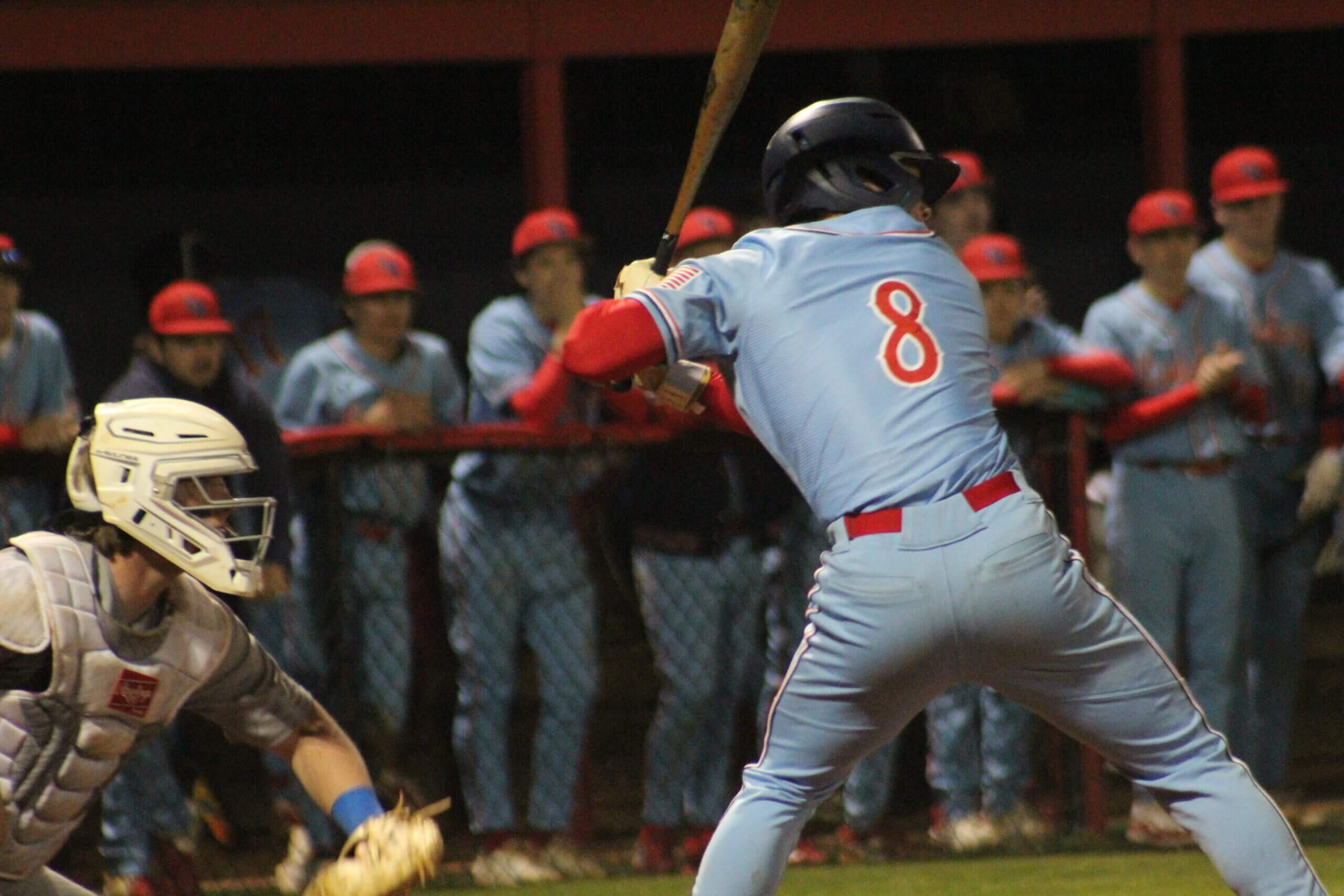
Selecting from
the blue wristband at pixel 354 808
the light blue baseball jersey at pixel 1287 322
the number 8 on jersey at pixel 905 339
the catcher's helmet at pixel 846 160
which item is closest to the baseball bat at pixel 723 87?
the catcher's helmet at pixel 846 160

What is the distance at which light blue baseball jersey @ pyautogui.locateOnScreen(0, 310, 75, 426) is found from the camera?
5539 millimetres

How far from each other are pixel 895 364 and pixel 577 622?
2.36 meters

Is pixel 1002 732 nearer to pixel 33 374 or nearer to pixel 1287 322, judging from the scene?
pixel 1287 322

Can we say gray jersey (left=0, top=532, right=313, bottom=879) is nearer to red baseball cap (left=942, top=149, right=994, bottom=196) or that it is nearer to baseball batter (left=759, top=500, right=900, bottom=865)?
baseball batter (left=759, top=500, right=900, bottom=865)

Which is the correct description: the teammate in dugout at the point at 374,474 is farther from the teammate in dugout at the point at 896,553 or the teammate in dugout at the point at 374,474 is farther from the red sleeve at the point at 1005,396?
the teammate in dugout at the point at 896,553

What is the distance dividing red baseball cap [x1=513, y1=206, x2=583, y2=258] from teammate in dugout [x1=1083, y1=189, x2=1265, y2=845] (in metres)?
1.62

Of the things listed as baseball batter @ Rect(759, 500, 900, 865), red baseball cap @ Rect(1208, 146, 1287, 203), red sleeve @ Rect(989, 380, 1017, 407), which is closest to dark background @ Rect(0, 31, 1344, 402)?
red baseball cap @ Rect(1208, 146, 1287, 203)

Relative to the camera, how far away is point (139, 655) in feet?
10.3

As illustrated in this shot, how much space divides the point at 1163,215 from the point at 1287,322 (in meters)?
0.55

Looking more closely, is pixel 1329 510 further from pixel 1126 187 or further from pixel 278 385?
pixel 278 385

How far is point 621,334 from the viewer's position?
324cm

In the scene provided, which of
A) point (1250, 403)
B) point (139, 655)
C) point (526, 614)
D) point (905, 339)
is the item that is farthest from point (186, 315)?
point (1250, 403)

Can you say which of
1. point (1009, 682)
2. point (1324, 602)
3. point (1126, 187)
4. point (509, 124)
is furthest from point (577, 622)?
point (1126, 187)

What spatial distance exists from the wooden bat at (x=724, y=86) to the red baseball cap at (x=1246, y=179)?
2704mm
